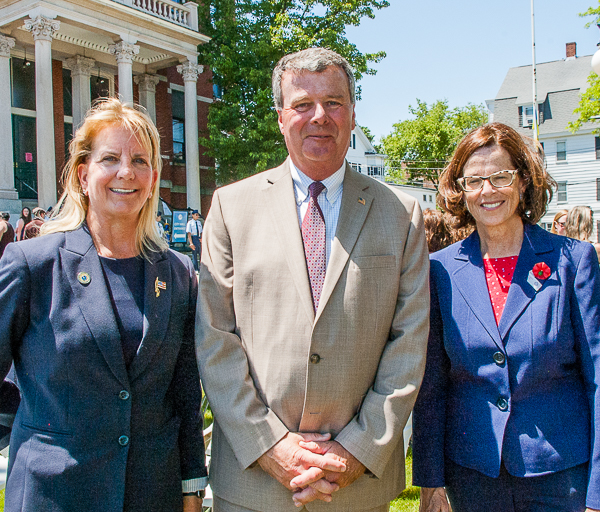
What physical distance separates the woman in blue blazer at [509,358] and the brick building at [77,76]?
16.3 m

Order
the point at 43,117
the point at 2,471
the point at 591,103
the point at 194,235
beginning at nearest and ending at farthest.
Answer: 1. the point at 2,471
2. the point at 43,117
3. the point at 591,103
4. the point at 194,235

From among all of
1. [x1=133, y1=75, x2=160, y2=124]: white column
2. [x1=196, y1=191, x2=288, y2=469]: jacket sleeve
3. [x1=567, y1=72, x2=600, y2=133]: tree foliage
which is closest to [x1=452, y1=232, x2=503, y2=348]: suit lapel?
[x1=196, y1=191, x2=288, y2=469]: jacket sleeve

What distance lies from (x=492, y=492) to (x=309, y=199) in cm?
158

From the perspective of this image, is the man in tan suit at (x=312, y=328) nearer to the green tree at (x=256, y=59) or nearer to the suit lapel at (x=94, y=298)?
the suit lapel at (x=94, y=298)

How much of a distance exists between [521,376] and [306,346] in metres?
0.97

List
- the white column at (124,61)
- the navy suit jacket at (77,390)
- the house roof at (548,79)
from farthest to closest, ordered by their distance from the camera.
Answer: the house roof at (548,79) < the white column at (124,61) < the navy suit jacket at (77,390)

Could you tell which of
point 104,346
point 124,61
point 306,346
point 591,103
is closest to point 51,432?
point 104,346

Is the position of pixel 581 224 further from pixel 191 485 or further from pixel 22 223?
pixel 22 223

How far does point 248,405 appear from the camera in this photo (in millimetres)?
2279

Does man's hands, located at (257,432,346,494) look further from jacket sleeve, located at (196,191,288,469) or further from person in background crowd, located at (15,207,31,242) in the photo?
person in background crowd, located at (15,207,31,242)

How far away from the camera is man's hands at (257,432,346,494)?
2197mm

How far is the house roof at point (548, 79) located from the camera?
1889 inches

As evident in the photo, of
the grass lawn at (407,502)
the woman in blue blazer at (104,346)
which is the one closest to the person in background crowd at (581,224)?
the grass lawn at (407,502)

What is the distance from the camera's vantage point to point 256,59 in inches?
882
